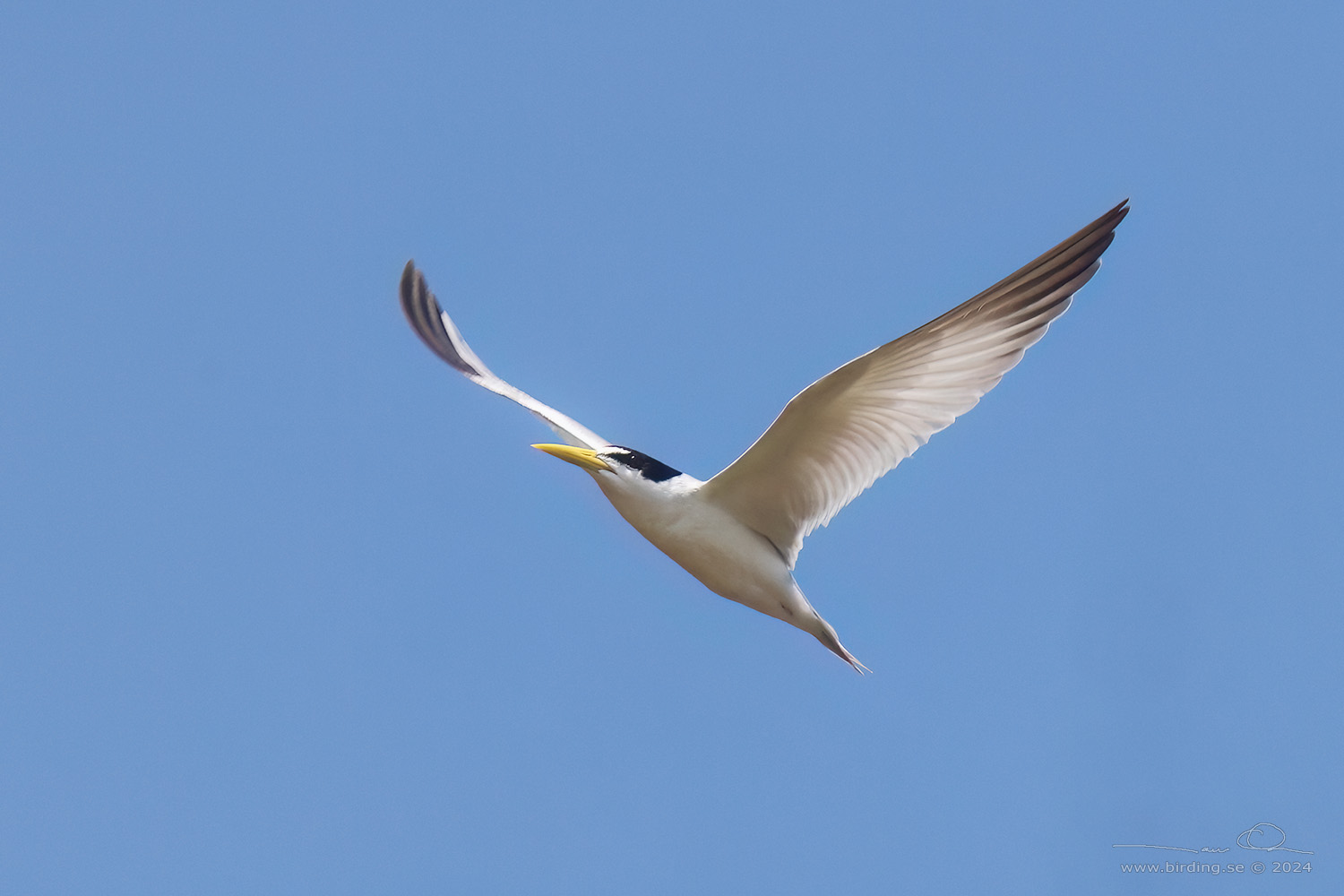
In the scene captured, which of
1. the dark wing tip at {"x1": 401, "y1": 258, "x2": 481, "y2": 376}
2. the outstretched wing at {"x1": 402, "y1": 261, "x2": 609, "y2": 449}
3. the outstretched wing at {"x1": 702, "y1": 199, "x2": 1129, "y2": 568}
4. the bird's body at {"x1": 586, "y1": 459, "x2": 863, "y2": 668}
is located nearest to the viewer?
the outstretched wing at {"x1": 702, "y1": 199, "x2": 1129, "y2": 568}

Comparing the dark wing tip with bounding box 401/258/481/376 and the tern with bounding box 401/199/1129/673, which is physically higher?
the dark wing tip with bounding box 401/258/481/376

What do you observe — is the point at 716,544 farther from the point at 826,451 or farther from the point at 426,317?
the point at 426,317

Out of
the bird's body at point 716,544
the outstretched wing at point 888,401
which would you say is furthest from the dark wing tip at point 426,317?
the outstretched wing at point 888,401

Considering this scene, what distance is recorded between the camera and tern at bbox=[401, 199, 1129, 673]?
7.65m

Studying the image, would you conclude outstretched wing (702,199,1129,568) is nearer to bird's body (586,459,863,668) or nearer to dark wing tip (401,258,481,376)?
bird's body (586,459,863,668)

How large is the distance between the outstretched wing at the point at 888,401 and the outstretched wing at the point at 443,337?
8.24 feet

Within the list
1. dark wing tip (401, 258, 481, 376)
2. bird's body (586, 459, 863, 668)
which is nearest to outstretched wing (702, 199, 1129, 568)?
bird's body (586, 459, 863, 668)

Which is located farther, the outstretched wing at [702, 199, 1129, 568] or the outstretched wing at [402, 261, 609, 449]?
the outstretched wing at [402, 261, 609, 449]

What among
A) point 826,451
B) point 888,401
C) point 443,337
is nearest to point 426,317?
point 443,337

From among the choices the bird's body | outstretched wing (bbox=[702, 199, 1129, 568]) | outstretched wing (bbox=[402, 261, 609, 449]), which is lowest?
the bird's body

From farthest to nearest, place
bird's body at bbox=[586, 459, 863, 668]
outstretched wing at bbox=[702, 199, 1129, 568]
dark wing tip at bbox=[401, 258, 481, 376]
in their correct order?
1. dark wing tip at bbox=[401, 258, 481, 376]
2. bird's body at bbox=[586, 459, 863, 668]
3. outstretched wing at bbox=[702, 199, 1129, 568]

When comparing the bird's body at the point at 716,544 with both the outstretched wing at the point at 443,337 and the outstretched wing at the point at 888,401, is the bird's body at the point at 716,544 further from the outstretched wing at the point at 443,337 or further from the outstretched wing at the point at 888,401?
the outstretched wing at the point at 443,337

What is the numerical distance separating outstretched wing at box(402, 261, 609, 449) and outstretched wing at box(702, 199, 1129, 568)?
2511 millimetres

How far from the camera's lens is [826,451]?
842 cm
